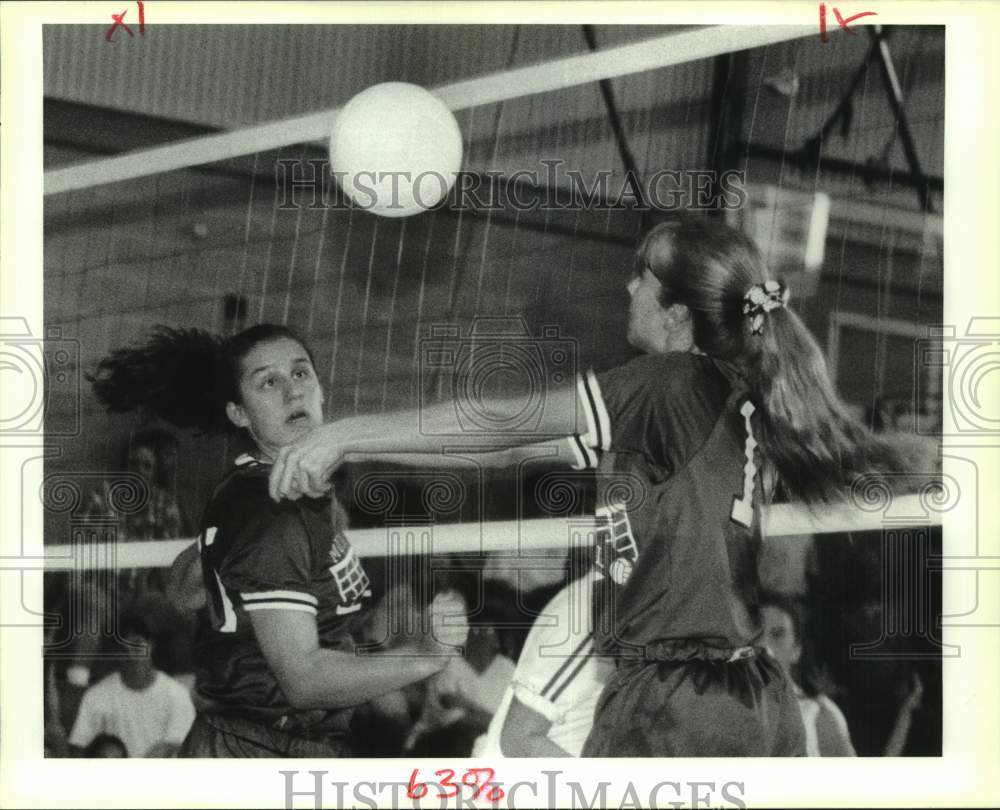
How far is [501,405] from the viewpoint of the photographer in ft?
9.61

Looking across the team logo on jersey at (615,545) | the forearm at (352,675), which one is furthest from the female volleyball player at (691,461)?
the forearm at (352,675)

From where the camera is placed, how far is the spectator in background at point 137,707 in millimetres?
2908

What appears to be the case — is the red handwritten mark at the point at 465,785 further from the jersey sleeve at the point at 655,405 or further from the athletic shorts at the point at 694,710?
the jersey sleeve at the point at 655,405

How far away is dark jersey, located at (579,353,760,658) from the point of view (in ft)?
9.55

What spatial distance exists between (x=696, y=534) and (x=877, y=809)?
2.54 feet

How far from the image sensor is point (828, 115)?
3002 mm

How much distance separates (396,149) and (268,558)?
1.00 metres

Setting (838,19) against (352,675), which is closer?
(352,675)

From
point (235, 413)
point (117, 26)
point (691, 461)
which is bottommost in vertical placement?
point (691, 461)

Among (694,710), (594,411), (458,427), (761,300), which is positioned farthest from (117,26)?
(694,710)

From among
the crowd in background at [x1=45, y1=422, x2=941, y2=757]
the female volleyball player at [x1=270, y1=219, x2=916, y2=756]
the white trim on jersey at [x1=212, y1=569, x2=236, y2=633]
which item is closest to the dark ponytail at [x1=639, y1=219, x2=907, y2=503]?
the female volleyball player at [x1=270, y1=219, x2=916, y2=756]

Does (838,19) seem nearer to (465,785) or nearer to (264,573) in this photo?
→ (264,573)

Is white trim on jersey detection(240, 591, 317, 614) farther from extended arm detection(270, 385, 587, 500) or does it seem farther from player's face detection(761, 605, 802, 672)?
player's face detection(761, 605, 802, 672)

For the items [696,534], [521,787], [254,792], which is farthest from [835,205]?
[254,792]
